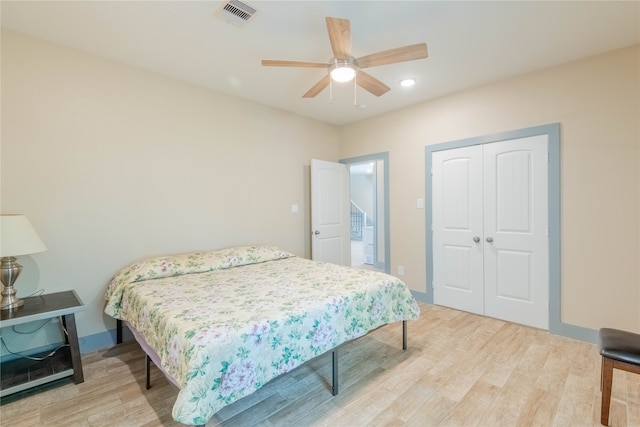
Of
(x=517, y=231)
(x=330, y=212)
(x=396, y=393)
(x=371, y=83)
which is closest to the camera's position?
(x=396, y=393)

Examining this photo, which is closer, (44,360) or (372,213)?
(44,360)

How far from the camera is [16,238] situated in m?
1.91

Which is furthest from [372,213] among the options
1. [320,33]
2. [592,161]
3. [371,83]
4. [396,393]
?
[396,393]

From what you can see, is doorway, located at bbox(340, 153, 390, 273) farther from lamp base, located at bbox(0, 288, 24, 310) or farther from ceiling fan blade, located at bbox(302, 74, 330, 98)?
lamp base, located at bbox(0, 288, 24, 310)

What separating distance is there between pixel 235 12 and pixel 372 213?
644cm

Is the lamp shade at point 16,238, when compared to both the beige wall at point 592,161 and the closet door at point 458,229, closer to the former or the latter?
the closet door at point 458,229

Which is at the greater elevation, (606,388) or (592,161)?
(592,161)

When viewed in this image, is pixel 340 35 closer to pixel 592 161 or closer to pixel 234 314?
pixel 234 314

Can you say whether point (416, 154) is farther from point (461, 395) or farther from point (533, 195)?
point (461, 395)

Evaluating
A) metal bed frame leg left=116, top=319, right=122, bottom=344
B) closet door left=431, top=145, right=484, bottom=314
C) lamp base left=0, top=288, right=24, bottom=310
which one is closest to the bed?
metal bed frame leg left=116, top=319, right=122, bottom=344

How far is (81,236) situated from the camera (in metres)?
2.52

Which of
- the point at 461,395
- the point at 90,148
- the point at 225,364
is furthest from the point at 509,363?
the point at 90,148

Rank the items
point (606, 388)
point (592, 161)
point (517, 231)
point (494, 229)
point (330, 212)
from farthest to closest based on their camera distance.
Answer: point (330, 212), point (494, 229), point (517, 231), point (592, 161), point (606, 388)

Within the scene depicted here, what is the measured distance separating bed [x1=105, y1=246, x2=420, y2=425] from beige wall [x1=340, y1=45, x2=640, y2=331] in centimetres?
167
